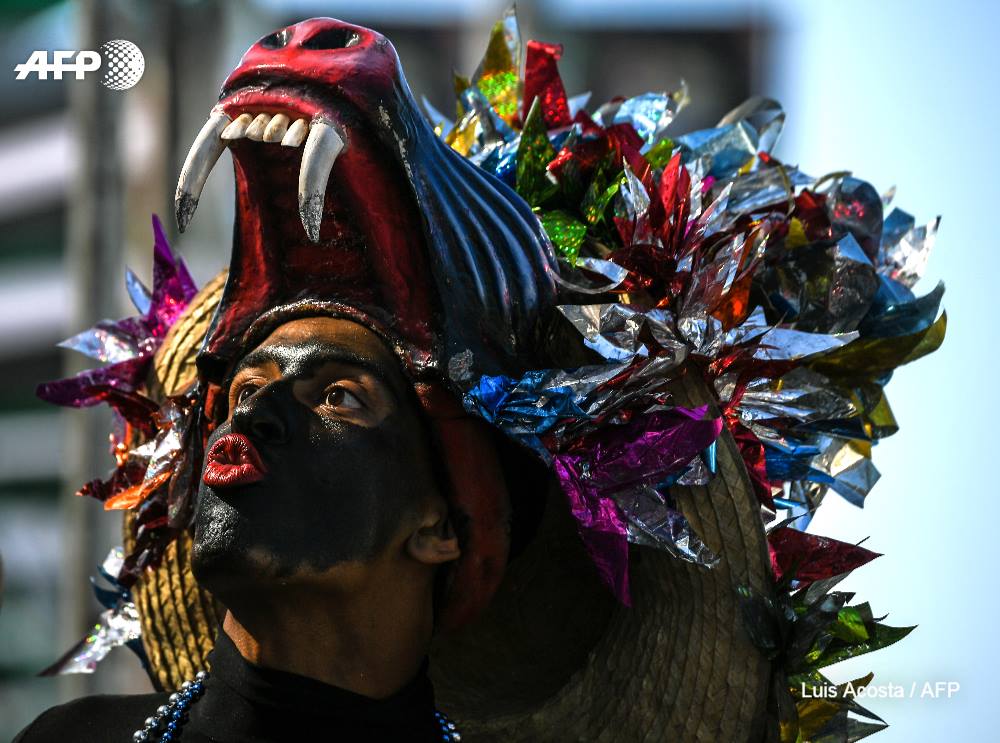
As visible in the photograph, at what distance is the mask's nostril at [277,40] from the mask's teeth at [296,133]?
154 mm

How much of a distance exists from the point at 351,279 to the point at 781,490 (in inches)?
34.0

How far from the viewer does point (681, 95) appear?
3184 millimetres

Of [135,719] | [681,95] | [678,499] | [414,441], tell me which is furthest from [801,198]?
[135,719]

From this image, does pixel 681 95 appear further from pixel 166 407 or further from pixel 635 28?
pixel 635 28

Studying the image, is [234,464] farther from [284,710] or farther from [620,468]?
[620,468]

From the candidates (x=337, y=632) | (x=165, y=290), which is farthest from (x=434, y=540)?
(x=165, y=290)

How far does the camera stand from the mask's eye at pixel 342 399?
243 cm

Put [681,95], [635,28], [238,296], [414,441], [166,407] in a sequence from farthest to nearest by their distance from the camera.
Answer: [635,28], [681,95], [166,407], [238,296], [414,441]

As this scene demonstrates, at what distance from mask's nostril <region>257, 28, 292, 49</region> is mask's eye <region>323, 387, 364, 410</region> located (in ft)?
1.70

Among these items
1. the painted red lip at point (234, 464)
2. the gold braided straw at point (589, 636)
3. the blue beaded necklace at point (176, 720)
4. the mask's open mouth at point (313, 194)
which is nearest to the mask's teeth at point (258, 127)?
the mask's open mouth at point (313, 194)

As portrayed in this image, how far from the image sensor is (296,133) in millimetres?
2355

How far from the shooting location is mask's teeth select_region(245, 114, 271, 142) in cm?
237

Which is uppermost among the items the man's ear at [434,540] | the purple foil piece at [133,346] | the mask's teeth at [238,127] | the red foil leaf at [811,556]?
the mask's teeth at [238,127]

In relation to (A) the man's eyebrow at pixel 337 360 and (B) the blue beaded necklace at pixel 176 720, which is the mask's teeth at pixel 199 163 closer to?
(A) the man's eyebrow at pixel 337 360
